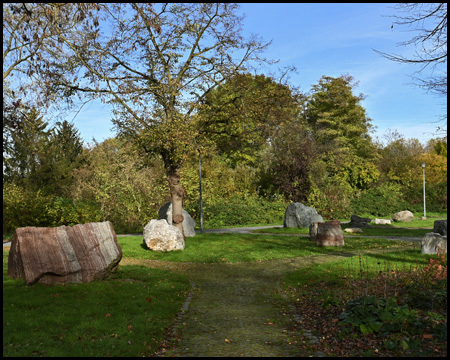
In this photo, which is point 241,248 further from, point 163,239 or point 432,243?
point 432,243

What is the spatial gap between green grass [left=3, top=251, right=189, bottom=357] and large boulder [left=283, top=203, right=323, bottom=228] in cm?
1478

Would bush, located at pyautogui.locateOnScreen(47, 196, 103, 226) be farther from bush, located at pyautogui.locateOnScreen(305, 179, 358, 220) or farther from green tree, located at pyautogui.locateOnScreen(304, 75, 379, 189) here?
green tree, located at pyautogui.locateOnScreen(304, 75, 379, 189)

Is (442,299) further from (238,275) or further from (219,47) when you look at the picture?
(219,47)

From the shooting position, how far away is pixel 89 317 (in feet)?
24.4

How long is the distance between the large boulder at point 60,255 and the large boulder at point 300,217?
1550 centimetres

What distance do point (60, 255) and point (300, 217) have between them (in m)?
16.9

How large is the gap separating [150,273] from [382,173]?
115 feet

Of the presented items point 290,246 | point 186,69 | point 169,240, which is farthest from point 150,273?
point 186,69

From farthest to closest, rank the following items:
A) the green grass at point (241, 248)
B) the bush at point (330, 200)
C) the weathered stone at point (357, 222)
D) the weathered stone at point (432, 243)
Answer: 1. the bush at point (330, 200)
2. the weathered stone at point (357, 222)
3. the green grass at point (241, 248)
4. the weathered stone at point (432, 243)

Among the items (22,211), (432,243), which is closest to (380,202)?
(432,243)

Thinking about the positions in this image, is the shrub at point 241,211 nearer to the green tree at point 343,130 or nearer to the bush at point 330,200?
A: the bush at point 330,200

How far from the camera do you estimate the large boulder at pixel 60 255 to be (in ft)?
31.6

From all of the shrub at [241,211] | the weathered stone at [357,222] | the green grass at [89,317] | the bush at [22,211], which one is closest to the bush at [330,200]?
the shrub at [241,211]

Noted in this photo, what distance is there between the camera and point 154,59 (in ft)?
63.0
